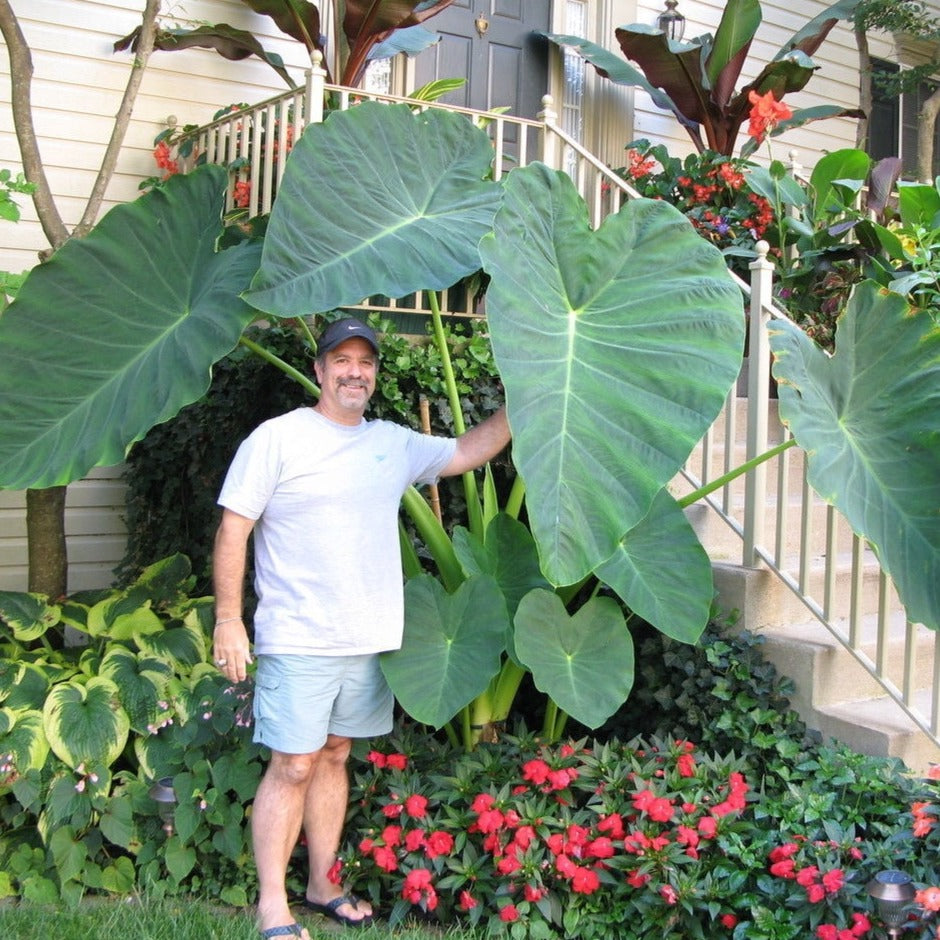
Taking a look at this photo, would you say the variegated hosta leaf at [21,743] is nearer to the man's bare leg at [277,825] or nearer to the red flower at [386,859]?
the man's bare leg at [277,825]

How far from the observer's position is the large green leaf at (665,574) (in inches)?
110

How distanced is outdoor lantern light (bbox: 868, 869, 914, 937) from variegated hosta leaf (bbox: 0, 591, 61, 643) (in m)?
2.58

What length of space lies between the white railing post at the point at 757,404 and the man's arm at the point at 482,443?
99cm

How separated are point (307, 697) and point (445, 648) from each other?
0.39 m

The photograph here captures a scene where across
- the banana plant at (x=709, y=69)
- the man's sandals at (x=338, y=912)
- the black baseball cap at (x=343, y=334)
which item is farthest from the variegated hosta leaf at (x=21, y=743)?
the banana plant at (x=709, y=69)

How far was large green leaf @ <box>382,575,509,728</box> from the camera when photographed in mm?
2697

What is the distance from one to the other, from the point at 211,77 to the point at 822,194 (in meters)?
3.00

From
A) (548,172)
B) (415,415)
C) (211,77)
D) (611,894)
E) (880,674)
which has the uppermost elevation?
(211,77)

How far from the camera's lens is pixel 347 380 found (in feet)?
9.00

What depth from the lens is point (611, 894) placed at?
2703mm

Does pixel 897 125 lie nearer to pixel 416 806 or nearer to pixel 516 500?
pixel 516 500

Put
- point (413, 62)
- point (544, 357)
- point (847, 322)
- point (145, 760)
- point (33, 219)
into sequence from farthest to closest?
point (413, 62) < point (33, 219) < point (145, 760) < point (847, 322) < point (544, 357)

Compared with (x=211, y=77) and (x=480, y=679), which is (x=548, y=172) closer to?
(x=480, y=679)

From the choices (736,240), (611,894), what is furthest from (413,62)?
(611,894)
